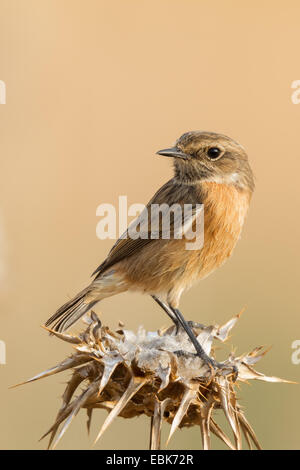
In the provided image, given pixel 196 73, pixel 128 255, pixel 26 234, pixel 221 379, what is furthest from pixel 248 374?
pixel 196 73

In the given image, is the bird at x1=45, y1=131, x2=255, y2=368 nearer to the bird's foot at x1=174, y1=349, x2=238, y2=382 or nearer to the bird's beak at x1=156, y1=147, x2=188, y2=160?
the bird's beak at x1=156, y1=147, x2=188, y2=160

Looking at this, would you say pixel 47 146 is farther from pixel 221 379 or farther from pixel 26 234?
pixel 221 379

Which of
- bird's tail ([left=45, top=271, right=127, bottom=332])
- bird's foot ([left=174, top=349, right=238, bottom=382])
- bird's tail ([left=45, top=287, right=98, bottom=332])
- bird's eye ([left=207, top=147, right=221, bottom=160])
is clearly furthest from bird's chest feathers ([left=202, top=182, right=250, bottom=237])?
bird's foot ([left=174, top=349, right=238, bottom=382])

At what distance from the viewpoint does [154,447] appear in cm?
357

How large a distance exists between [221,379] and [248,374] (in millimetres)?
155

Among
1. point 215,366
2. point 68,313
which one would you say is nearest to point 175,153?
point 68,313

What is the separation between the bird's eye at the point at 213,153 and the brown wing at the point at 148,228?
0.28m

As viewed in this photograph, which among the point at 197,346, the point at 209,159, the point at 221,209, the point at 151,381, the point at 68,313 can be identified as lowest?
the point at 151,381

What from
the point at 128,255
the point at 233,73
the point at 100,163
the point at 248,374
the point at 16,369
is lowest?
the point at 16,369

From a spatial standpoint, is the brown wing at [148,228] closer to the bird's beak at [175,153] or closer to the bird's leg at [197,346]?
the bird's beak at [175,153]

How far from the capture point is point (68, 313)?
205 inches

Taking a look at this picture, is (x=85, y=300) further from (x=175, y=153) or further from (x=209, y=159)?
(x=209, y=159)

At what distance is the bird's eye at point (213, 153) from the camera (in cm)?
555

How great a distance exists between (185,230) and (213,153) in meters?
0.60
